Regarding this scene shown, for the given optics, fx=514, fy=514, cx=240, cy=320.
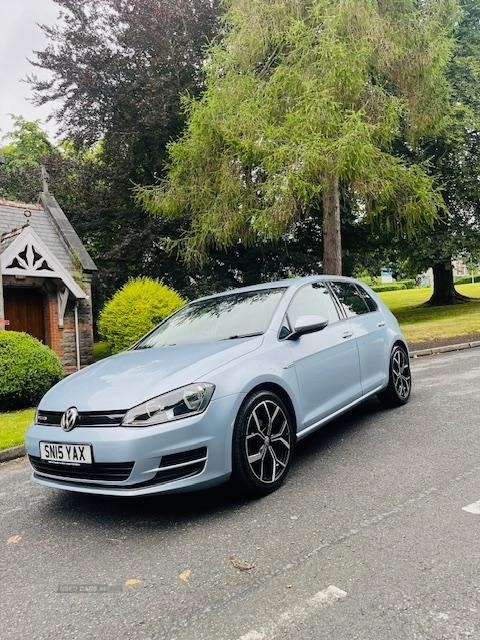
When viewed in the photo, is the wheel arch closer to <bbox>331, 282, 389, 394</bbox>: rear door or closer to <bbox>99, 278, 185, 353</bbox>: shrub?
<bbox>331, 282, 389, 394</bbox>: rear door

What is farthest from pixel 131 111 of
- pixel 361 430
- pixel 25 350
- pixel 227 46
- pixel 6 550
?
pixel 6 550

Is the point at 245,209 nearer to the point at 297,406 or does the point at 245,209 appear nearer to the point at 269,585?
the point at 297,406

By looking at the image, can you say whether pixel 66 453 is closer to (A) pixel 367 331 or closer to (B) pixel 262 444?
(B) pixel 262 444

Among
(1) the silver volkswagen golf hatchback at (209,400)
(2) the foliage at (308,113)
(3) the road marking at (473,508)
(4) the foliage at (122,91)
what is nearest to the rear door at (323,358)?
(1) the silver volkswagen golf hatchback at (209,400)

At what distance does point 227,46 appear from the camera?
14211mm

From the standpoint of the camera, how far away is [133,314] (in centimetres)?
1225

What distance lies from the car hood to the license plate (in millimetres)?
239

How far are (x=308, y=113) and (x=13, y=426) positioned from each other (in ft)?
31.8

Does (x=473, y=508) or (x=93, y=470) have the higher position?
(x=93, y=470)

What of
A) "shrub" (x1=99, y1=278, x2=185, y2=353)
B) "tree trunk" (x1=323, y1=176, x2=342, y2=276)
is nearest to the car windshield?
"shrub" (x1=99, y1=278, x2=185, y2=353)

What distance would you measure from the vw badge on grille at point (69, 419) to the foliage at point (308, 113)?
9.89 m

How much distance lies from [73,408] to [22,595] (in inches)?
44.0

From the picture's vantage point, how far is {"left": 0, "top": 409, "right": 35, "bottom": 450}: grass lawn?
18.5ft

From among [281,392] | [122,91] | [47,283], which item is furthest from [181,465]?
[122,91]
